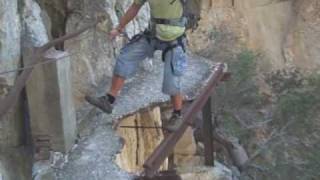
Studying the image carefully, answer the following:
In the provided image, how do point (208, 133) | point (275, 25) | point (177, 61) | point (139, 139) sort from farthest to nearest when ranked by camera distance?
point (275, 25) < point (139, 139) < point (208, 133) < point (177, 61)

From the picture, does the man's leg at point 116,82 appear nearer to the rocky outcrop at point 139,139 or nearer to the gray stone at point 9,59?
the gray stone at point 9,59

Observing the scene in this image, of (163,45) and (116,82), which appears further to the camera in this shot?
(116,82)

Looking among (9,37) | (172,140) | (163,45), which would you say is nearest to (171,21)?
(163,45)

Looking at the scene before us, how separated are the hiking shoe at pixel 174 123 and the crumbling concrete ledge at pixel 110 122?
0.56 metres

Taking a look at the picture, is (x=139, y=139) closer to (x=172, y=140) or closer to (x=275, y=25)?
(x=172, y=140)

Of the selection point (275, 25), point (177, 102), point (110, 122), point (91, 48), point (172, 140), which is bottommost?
point (275, 25)

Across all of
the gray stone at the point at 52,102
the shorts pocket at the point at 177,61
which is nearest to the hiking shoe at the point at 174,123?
the shorts pocket at the point at 177,61

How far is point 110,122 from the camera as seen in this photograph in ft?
24.3

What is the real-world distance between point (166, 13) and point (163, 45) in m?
0.34

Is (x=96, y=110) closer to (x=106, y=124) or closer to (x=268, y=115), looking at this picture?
(x=106, y=124)

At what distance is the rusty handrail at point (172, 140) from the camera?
5.61 m

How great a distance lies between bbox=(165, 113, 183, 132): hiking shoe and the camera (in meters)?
6.30

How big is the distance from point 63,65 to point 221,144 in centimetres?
440

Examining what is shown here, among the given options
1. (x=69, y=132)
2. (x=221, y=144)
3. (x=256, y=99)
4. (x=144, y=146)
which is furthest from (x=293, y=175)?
(x=69, y=132)
